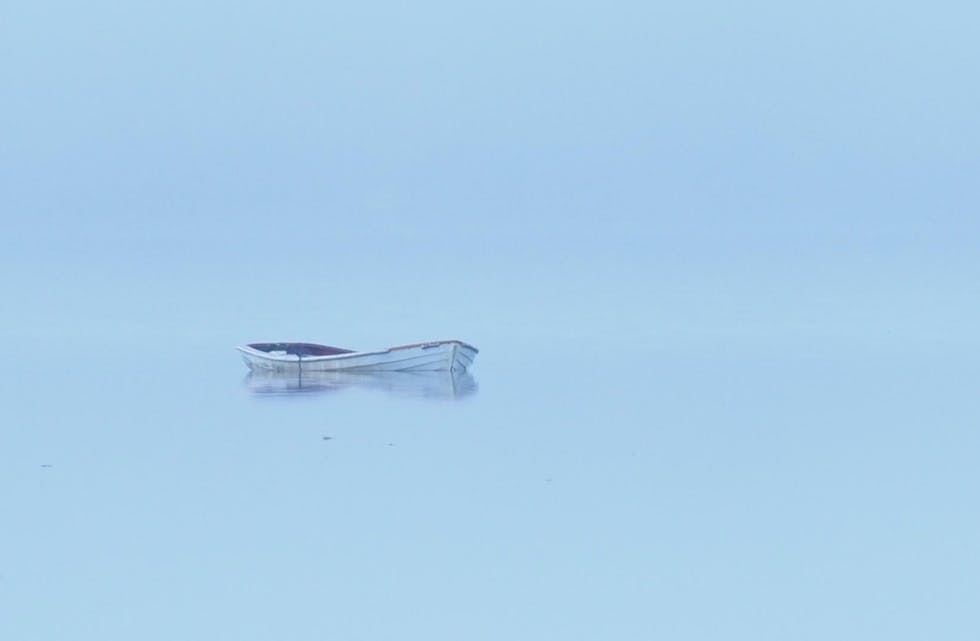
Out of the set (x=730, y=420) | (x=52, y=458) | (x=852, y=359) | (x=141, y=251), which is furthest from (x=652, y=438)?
(x=141, y=251)

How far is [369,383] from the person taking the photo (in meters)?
21.1

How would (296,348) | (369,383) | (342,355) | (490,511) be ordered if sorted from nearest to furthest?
(490,511)
(369,383)
(342,355)
(296,348)

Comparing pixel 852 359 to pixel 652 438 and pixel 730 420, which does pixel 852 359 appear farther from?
pixel 652 438

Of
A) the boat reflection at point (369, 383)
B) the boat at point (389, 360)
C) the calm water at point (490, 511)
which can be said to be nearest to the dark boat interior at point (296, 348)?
the boat reflection at point (369, 383)

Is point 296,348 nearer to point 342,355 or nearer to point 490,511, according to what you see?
point 342,355

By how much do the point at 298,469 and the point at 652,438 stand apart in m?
3.40

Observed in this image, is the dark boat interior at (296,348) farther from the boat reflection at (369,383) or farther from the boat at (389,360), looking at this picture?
the boat at (389,360)

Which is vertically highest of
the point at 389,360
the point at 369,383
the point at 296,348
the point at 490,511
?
the point at 296,348

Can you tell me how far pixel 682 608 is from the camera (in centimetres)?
899

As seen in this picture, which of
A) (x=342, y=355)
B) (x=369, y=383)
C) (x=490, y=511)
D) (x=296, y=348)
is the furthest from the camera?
(x=296, y=348)

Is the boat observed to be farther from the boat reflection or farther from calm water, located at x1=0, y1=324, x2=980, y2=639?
calm water, located at x1=0, y1=324, x2=980, y2=639

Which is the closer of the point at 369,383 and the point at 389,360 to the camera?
the point at 369,383

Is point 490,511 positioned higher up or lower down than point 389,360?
lower down

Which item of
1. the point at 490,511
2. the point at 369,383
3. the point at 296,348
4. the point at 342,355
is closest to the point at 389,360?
the point at 342,355
